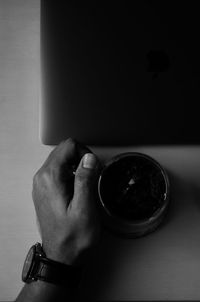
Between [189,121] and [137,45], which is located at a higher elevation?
[137,45]

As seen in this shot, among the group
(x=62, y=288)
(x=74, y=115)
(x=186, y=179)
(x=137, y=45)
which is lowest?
(x=62, y=288)

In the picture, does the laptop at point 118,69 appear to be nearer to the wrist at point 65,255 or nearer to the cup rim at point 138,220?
the cup rim at point 138,220

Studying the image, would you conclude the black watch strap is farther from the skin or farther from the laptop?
the laptop

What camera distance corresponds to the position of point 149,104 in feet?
2.31

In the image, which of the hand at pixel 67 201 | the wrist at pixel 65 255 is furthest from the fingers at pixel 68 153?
the wrist at pixel 65 255

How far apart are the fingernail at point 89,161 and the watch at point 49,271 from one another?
0.48 ft

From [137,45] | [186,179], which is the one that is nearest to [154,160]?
[186,179]

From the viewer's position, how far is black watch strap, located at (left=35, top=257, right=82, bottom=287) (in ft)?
2.09

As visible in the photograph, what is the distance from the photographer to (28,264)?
2.12 feet

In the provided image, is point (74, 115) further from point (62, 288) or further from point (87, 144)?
point (62, 288)

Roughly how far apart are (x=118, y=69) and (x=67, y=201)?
22cm

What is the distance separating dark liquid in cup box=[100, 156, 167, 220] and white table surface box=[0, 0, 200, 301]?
5 cm

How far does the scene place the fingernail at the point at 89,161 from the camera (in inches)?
24.8

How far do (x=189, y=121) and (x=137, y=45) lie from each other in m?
0.14
